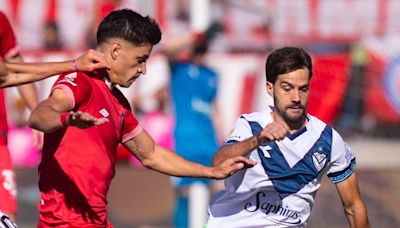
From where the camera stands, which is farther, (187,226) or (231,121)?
(231,121)

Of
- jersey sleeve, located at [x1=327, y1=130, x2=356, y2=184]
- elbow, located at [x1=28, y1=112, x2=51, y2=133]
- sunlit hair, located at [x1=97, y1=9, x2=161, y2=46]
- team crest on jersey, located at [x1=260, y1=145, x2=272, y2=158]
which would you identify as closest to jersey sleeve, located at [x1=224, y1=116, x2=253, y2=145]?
team crest on jersey, located at [x1=260, y1=145, x2=272, y2=158]

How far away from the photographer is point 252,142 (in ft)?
17.1

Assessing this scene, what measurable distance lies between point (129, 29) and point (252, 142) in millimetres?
831

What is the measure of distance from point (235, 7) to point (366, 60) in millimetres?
2254

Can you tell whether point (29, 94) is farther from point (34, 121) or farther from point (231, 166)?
point (34, 121)

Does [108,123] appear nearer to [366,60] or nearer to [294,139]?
[294,139]

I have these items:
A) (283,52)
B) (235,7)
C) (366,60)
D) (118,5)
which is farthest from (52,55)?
(283,52)

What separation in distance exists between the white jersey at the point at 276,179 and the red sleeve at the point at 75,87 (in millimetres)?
1029

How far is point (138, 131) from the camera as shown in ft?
17.9

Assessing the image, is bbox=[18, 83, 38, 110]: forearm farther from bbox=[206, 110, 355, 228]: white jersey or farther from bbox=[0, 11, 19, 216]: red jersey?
bbox=[206, 110, 355, 228]: white jersey

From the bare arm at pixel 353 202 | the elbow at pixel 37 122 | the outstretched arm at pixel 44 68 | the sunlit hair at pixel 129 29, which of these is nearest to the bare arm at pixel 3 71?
the outstretched arm at pixel 44 68

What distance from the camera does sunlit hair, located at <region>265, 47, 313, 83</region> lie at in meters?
5.66

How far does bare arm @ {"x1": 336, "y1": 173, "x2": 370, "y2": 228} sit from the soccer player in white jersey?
0.34 feet

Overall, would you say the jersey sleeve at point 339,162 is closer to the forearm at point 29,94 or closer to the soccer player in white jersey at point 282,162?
the soccer player in white jersey at point 282,162
